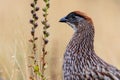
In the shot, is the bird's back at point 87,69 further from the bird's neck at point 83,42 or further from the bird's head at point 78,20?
the bird's head at point 78,20

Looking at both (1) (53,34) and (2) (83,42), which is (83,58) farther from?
(1) (53,34)

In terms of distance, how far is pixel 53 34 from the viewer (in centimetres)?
1262

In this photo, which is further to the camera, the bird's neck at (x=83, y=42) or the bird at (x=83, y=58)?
the bird's neck at (x=83, y=42)

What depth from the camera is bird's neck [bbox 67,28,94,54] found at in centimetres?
915

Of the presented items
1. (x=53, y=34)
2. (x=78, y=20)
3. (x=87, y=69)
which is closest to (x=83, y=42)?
(x=78, y=20)

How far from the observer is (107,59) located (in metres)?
11.6

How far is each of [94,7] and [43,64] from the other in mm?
6819

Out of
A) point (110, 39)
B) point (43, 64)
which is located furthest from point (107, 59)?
point (43, 64)

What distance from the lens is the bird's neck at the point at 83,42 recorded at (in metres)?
9.15

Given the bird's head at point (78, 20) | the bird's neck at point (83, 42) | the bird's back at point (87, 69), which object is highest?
the bird's head at point (78, 20)

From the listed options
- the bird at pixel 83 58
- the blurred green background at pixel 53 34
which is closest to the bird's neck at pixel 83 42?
the bird at pixel 83 58

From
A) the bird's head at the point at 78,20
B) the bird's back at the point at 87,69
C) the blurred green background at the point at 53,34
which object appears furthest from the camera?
the blurred green background at the point at 53,34

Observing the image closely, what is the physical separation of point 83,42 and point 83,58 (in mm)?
248

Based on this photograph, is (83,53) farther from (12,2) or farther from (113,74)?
(12,2)
